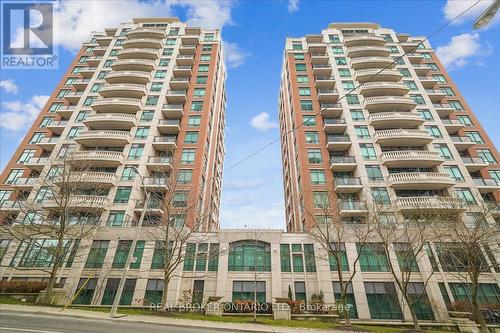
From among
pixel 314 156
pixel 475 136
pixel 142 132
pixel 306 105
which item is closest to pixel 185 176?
pixel 142 132

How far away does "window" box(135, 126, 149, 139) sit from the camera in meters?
38.2

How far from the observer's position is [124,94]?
1678 inches

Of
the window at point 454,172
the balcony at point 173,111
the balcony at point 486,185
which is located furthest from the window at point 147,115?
the balcony at point 486,185

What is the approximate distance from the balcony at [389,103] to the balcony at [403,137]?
5.42m

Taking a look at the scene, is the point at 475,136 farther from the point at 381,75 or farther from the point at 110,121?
the point at 110,121

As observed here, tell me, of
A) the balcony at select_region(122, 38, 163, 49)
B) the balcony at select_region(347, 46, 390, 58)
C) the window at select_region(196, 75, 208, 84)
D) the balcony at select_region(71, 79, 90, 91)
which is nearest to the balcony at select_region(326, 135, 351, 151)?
the balcony at select_region(347, 46, 390, 58)

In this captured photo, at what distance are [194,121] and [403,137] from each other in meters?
30.8

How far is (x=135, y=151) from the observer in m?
36.8

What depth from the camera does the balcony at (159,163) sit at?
34.4 metres

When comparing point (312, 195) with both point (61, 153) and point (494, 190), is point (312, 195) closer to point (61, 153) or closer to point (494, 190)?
point (494, 190)

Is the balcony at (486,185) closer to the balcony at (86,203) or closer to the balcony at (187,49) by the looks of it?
the balcony at (86,203)

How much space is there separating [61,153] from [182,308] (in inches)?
1109

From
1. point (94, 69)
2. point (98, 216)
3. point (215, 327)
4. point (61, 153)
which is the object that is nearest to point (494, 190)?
point (215, 327)

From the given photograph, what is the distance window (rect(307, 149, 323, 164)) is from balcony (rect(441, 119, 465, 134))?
20.5 metres
